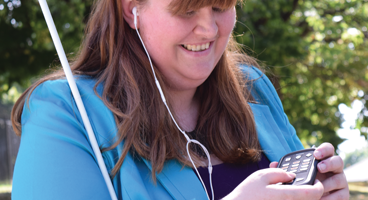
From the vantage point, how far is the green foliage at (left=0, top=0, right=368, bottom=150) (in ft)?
17.2

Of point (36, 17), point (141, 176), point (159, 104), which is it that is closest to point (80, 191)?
point (141, 176)

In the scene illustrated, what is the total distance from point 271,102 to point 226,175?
1.81ft

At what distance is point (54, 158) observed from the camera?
116cm

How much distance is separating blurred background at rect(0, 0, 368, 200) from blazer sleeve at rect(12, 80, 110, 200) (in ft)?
10.7

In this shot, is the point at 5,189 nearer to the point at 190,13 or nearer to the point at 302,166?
the point at 190,13

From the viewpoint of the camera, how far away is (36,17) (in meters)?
5.44

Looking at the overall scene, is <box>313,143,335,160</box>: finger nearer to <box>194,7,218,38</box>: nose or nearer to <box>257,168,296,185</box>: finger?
<box>257,168,296,185</box>: finger

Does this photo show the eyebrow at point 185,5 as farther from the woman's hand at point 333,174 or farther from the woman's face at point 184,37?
the woman's hand at point 333,174

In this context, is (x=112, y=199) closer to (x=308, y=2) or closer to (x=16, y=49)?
(x=16, y=49)

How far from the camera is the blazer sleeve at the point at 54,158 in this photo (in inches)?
44.8

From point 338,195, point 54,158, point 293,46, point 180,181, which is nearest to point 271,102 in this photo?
point 338,195

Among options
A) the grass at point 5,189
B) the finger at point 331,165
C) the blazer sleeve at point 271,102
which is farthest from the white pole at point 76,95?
the grass at point 5,189

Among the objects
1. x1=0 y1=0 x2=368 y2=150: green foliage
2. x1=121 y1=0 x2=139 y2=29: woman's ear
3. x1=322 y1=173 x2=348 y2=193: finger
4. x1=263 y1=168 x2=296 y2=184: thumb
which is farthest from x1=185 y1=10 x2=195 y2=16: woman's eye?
x1=0 y1=0 x2=368 y2=150: green foliage

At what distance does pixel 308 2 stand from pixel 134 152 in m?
5.96
